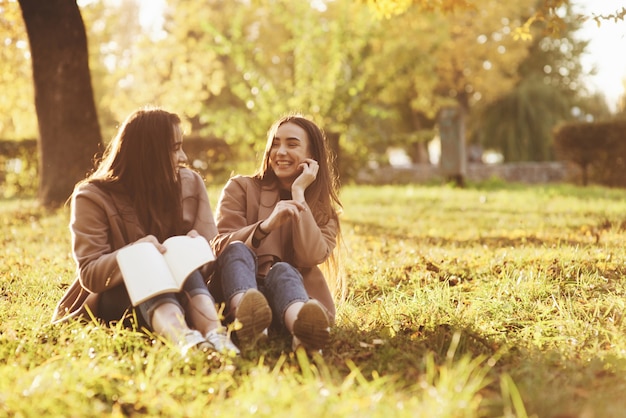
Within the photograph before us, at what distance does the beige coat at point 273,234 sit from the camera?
3.71 metres

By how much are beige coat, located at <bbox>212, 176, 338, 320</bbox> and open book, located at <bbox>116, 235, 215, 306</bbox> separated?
1.78 feet

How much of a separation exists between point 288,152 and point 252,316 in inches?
49.2

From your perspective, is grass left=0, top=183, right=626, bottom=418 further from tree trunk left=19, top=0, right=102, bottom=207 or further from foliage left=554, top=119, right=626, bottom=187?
foliage left=554, top=119, right=626, bottom=187

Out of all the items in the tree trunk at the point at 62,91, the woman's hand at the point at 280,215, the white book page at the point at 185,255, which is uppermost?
the tree trunk at the point at 62,91

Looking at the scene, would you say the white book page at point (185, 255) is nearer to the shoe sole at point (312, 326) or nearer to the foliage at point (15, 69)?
the shoe sole at point (312, 326)

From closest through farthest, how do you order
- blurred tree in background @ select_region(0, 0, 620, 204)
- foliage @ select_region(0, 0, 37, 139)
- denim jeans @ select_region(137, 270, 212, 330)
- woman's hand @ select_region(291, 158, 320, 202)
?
1. denim jeans @ select_region(137, 270, 212, 330)
2. woman's hand @ select_region(291, 158, 320, 202)
3. foliage @ select_region(0, 0, 37, 139)
4. blurred tree in background @ select_region(0, 0, 620, 204)

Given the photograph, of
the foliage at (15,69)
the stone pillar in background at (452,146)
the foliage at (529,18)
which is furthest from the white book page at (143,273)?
the stone pillar in background at (452,146)

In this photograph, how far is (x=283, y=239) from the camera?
3.89m

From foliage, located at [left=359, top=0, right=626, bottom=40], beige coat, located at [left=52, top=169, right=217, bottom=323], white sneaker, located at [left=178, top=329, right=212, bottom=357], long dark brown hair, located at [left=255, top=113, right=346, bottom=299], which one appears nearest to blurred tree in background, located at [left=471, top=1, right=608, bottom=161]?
foliage, located at [left=359, top=0, right=626, bottom=40]

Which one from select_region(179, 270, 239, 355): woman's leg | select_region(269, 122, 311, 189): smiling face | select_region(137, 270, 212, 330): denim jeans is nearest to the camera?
select_region(179, 270, 239, 355): woman's leg

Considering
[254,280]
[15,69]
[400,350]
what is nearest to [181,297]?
[254,280]

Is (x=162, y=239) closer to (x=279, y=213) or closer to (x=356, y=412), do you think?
(x=279, y=213)

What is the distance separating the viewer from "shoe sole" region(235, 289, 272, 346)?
3.05 metres

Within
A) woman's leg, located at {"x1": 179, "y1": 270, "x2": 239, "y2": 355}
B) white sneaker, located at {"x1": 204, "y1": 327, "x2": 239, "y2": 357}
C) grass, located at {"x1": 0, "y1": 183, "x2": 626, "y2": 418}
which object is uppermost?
woman's leg, located at {"x1": 179, "y1": 270, "x2": 239, "y2": 355}
